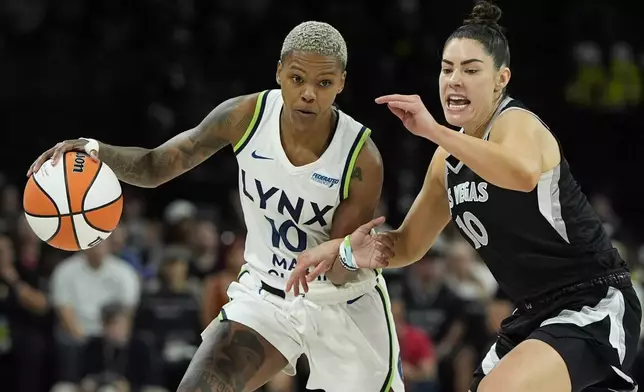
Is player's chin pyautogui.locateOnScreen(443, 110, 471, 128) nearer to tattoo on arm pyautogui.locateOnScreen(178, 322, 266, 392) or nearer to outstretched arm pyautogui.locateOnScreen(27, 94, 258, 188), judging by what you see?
outstretched arm pyautogui.locateOnScreen(27, 94, 258, 188)

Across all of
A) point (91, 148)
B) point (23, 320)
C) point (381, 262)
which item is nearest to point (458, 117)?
point (381, 262)

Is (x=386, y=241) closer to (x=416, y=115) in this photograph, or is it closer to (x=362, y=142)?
(x=362, y=142)

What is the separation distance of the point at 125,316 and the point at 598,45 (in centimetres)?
833

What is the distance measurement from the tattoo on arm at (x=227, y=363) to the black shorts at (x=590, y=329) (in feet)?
3.60

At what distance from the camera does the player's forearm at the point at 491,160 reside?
4434mm

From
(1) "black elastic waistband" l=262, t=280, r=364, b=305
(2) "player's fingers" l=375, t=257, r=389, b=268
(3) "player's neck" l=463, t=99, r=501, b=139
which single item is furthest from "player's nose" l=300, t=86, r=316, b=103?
(1) "black elastic waistband" l=262, t=280, r=364, b=305

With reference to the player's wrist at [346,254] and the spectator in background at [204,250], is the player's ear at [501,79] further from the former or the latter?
the spectator in background at [204,250]

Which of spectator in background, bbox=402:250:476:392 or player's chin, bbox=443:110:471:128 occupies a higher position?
player's chin, bbox=443:110:471:128

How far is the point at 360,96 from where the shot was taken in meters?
13.3

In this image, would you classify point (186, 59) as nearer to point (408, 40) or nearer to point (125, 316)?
point (408, 40)

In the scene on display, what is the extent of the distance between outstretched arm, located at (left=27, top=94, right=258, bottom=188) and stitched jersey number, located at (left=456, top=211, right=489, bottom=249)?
4.12ft

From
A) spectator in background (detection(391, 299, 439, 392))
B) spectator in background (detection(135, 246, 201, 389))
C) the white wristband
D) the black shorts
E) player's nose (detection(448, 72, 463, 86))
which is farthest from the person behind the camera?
spectator in background (detection(391, 299, 439, 392))

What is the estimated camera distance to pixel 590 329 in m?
4.70

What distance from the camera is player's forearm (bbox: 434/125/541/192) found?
4434 millimetres
